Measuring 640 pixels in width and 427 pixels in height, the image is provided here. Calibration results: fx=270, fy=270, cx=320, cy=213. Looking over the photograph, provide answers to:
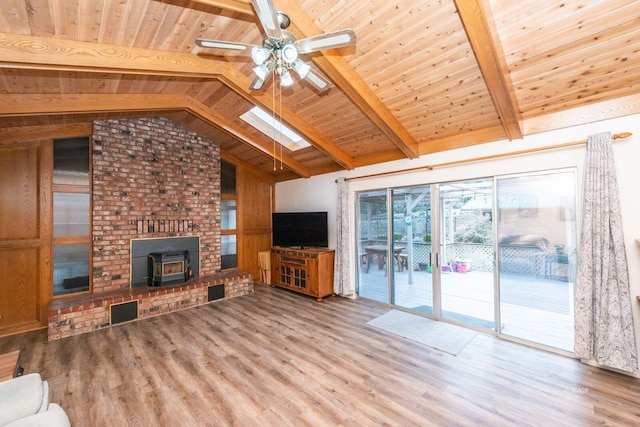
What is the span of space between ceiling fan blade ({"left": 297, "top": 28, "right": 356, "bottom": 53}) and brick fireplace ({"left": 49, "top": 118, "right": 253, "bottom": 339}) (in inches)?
165

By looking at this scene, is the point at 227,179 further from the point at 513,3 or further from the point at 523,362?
the point at 523,362

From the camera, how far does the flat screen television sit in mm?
5551

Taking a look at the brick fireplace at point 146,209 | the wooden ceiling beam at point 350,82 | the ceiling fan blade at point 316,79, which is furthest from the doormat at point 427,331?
the ceiling fan blade at point 316,79

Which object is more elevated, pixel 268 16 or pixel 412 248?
pixel 268 16

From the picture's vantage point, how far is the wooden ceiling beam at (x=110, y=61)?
230cm

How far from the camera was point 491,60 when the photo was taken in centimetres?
241

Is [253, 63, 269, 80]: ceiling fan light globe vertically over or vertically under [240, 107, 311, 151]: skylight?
under

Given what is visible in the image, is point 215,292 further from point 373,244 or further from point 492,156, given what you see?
point 492,156

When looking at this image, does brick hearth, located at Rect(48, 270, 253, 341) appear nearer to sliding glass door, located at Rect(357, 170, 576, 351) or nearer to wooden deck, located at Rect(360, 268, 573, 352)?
sliding glass door, located at Rect(357, 170, 576, 351)

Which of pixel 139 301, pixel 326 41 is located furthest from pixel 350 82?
Answer: pixel 139 301

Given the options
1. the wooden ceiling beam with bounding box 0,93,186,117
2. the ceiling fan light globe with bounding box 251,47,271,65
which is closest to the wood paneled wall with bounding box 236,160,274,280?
the wooden ceiling beam with bounding box 0,93,186,117

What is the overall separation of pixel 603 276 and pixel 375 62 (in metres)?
3.17

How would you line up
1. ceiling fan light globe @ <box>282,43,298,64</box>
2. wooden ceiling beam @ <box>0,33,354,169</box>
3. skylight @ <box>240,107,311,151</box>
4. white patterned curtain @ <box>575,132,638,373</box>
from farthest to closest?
skylight @ <box>240,107,311,151</box> → white patterned curtain @ <box>575,132,638,373</box> → wooden ceiling beam @ <box>0,33,354,169</box> → ceiling fan light globe @ <box>282,43,298,64</box>

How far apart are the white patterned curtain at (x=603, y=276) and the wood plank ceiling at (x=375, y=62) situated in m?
0.64
